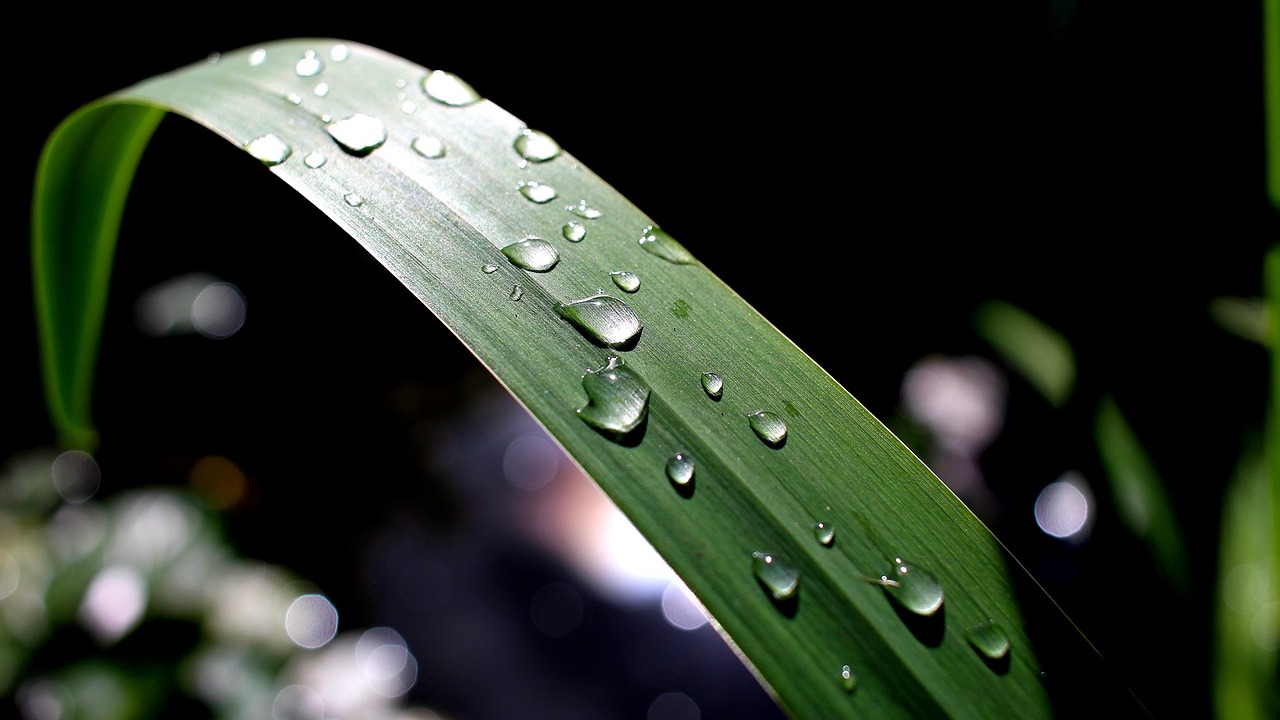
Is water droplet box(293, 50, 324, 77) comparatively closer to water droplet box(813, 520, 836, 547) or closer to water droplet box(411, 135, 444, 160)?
water droplet box(411, 135, 444, 160)

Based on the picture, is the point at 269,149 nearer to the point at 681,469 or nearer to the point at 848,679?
the point at 681,469

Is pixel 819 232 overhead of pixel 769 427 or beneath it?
beneath

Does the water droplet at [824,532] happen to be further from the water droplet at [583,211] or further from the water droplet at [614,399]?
the water droplet at [583,211]

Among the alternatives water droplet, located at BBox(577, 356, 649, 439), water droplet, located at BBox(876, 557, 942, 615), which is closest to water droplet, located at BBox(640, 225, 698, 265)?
water droplet, located at BBox(577, 356, 649, 439)

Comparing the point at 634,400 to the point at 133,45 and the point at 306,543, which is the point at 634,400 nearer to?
the point at 306,543

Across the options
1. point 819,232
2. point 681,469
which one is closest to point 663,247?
point 681,469
